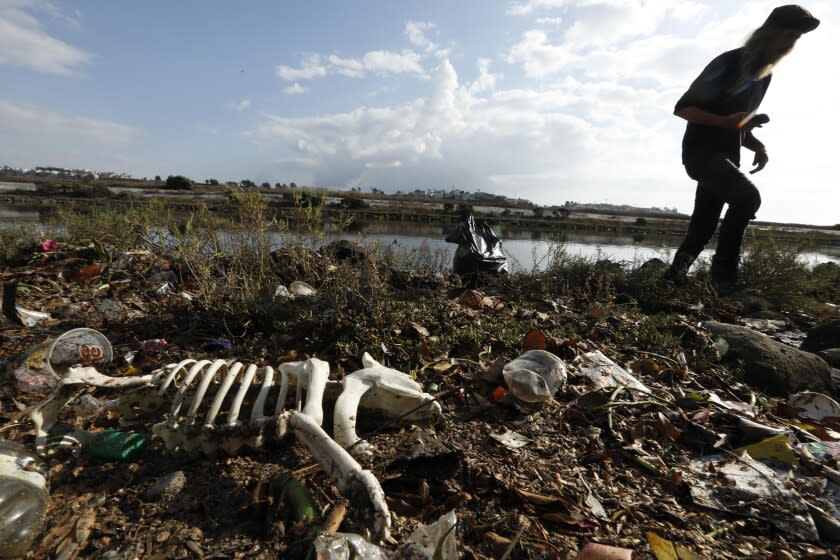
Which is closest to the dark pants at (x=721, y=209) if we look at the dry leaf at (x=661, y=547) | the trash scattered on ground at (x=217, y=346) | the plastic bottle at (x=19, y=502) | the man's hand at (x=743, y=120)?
the man's hand at (x=743, y=120)

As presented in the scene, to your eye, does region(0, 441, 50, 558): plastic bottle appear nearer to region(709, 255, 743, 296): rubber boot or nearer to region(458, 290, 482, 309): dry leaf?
region(458, 290, 482, 309): dry leaf

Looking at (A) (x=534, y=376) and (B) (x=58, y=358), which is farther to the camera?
(B) (x=58, y=358)

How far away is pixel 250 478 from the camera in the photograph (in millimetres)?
1533

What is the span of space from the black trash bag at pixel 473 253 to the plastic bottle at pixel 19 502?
4077mm

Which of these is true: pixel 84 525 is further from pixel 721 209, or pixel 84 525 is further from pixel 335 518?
pixel 721 209

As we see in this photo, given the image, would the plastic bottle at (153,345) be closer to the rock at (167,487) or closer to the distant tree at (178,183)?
the rock at (167,487)

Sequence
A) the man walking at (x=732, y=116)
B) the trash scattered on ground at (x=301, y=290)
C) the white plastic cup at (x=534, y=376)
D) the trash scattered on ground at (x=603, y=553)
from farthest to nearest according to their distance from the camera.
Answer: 1. the man walking at (x=732, y=116)
2. the trash scattered on ground at (x=301, y=290)
3. the white plastic cup at (x=534, y=376)
4. the trash scattered on ground at (x=603, y=553)

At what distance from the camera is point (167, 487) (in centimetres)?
146

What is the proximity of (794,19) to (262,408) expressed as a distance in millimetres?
5750

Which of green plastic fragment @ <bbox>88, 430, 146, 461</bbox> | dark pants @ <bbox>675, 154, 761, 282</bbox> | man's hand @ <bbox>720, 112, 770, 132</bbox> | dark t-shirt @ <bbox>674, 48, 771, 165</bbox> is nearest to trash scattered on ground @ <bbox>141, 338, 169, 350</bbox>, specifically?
green plastic fragment @ <bbox>88, 430, 146, 461</bbox>

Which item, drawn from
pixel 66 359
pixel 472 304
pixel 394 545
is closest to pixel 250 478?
pixel 394 545

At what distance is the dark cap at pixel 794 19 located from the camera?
3.67 metres

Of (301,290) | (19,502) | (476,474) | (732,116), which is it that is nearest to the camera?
(19,502)

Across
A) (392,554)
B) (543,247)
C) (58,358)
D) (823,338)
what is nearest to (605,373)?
(392,554)
